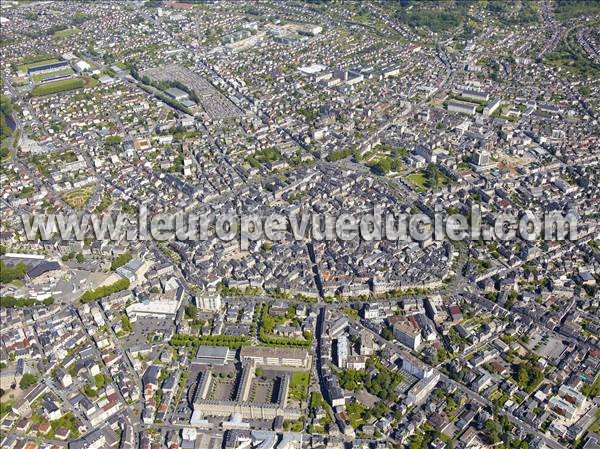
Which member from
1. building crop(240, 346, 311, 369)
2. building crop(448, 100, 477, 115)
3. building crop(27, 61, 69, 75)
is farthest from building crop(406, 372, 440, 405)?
building crop(27, 61, 69, 75)

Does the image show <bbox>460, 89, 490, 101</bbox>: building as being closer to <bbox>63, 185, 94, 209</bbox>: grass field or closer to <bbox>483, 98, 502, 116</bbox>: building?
<bbox>483, 98, 502, 116</bbox>: building

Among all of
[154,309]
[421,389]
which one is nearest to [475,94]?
[421,389]

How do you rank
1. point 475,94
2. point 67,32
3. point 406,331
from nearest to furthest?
1. point 406,331
2. point 475,94
3. point 67,32

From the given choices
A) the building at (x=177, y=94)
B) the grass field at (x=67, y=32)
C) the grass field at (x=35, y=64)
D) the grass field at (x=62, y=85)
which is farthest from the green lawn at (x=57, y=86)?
the grass field at (x=67, y=32)

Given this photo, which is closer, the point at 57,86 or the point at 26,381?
the point at 26,381

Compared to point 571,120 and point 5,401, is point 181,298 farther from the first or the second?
point 571,120

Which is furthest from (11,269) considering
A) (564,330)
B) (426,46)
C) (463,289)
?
(426,46)

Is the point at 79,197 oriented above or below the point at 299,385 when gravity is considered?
below

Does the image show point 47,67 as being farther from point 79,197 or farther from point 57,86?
point 79,197
